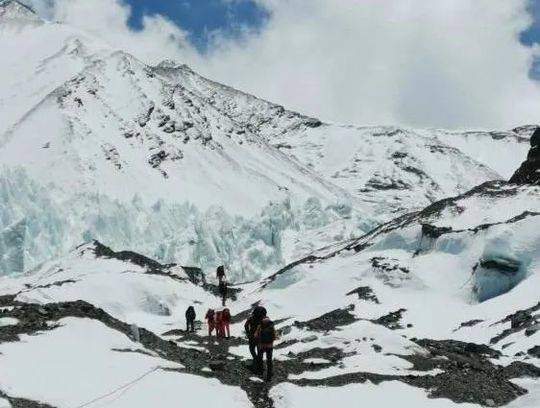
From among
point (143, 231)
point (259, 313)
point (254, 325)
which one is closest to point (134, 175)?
point (143, 231)

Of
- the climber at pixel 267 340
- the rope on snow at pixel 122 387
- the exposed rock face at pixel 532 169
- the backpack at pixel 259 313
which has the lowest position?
the rope on snow at pixel 122 387

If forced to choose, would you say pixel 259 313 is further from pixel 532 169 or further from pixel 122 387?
pixel 532 169

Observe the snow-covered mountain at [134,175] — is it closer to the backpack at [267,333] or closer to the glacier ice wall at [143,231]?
the glacier ice wall at [143,231]

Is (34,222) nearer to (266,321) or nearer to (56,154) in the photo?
(56,154)

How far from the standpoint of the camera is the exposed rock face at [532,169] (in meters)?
87.9

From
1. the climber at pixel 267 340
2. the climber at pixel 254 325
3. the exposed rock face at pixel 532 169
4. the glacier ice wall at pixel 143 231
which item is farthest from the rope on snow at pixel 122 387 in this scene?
the glacier ice wall at pixel 143 231

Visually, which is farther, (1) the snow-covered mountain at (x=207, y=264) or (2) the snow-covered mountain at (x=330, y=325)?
(1) the snow-covered mountain at (x=207, y=264)

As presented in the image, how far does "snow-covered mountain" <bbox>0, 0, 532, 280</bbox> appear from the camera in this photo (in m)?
122

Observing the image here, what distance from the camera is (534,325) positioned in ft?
156

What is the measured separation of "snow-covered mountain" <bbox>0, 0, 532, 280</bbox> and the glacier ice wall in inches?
7.7

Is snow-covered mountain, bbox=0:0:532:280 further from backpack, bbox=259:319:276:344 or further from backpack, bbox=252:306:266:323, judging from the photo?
backpack, bbox=259:319:276:344

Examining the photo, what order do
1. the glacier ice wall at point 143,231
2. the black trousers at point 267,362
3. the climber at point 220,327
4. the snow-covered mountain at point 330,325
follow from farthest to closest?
1. the glacier ice wall at point 143,231
2. the climber at point 220,327
3. the black trousers at point 267,362
4. the snow-covered mountain at point 330,325

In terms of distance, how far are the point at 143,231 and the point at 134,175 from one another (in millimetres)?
24844

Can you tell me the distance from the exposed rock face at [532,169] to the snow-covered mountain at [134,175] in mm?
47085
